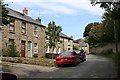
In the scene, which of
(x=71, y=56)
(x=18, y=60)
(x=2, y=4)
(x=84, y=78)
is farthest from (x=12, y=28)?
(x=84, y=78)

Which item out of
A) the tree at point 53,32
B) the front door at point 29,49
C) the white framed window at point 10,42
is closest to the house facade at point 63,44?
the tree at point 53,32

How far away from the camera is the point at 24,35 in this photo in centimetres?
3741

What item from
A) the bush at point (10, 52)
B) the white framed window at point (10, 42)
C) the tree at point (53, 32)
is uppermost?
the tree at point (53, 32)

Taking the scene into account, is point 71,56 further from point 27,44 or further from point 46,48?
point 46,48

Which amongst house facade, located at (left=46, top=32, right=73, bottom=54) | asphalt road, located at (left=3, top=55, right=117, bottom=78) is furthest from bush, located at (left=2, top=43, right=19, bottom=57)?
house facade, located at (left=46, top=32, right=73, bottom=54)

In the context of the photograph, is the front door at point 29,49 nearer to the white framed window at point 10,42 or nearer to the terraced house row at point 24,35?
the terraced house row at point 24,35

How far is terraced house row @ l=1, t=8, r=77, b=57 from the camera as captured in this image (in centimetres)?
3359

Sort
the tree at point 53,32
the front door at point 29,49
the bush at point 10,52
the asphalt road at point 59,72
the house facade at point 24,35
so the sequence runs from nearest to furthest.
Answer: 1. the asphalt road at point 59,72
2. the bush at point 10,52
3. the house facade at point 24,35
4. the front door at point 29,49
5. the tree at point 53,32

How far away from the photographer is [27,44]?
3816cm

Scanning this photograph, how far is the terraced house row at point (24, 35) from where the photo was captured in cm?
3359

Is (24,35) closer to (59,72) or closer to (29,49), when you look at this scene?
(29,49)

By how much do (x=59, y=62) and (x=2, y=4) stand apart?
9055mm

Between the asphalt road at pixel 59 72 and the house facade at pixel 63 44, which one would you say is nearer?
the asphalt road at pixel 59 72

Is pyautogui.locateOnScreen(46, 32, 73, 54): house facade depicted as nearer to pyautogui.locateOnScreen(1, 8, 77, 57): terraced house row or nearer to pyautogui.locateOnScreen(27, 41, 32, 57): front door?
pyautogui.locateOnScreen(1, 8, 77, 57): terraced house row
